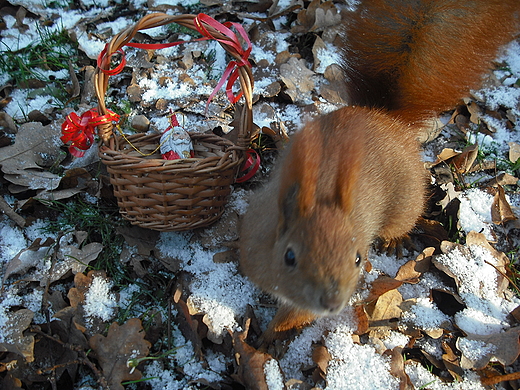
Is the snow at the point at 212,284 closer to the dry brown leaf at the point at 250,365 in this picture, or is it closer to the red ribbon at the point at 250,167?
the dry brown leaf at the point at 250,365

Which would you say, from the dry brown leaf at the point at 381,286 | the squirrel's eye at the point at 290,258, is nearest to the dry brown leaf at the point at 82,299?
the squirrel's eye at the point at 290,258

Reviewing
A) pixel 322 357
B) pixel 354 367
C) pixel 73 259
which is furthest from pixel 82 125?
pixel 354 367

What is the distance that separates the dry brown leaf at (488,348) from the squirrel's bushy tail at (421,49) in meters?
1.18

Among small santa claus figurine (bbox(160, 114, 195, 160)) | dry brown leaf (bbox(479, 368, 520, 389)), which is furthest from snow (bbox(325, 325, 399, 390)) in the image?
small santa claus figurine (bbox(160, 114, 195, 160))

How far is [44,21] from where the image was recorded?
321 cm

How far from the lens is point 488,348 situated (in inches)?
74.0

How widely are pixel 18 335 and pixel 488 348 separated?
80.6 inches

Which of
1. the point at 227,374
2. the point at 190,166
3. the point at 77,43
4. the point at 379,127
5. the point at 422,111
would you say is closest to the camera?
the point at 227,374

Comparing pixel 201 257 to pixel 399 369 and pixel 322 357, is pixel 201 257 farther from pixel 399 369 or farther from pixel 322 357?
pixel 399 369

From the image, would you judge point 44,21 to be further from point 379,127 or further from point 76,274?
point 379,127

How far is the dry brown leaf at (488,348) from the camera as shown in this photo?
1.83 metres

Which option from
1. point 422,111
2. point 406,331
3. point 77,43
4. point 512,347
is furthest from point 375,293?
point 77,43

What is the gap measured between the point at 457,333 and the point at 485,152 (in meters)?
1.39

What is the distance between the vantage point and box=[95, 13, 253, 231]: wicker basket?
6.29 ft
